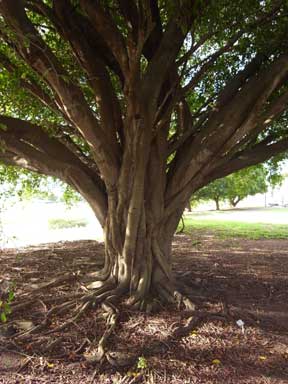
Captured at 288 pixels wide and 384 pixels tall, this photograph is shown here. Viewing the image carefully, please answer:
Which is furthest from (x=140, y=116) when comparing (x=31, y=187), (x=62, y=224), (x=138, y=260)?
(x=62, y=224)

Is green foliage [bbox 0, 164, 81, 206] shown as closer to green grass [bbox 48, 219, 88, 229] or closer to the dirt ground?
the dirt ground

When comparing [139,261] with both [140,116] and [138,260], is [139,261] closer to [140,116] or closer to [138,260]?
[138,260]

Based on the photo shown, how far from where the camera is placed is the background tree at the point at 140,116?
3.63 meters

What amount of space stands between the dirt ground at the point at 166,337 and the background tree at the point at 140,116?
501 millimetres

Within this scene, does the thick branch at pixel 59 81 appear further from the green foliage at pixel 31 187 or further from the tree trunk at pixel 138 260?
the green foliage at pixel 31 187

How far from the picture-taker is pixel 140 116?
3.68 metres

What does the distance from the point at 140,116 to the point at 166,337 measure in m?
2.49

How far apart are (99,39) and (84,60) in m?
0.65

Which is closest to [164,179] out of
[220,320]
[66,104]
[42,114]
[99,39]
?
[66,104]

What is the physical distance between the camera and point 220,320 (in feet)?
11.8

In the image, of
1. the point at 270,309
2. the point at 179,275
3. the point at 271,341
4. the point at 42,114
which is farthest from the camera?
the point at 42,114

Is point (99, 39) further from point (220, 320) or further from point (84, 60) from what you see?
point (220, 320)

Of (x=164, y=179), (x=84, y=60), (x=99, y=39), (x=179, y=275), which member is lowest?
(x=179, y=275)

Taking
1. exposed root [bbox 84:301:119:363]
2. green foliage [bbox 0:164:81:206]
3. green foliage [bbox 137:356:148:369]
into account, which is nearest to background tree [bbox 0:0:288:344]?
exposed root [bbox 84:301:119:363]
